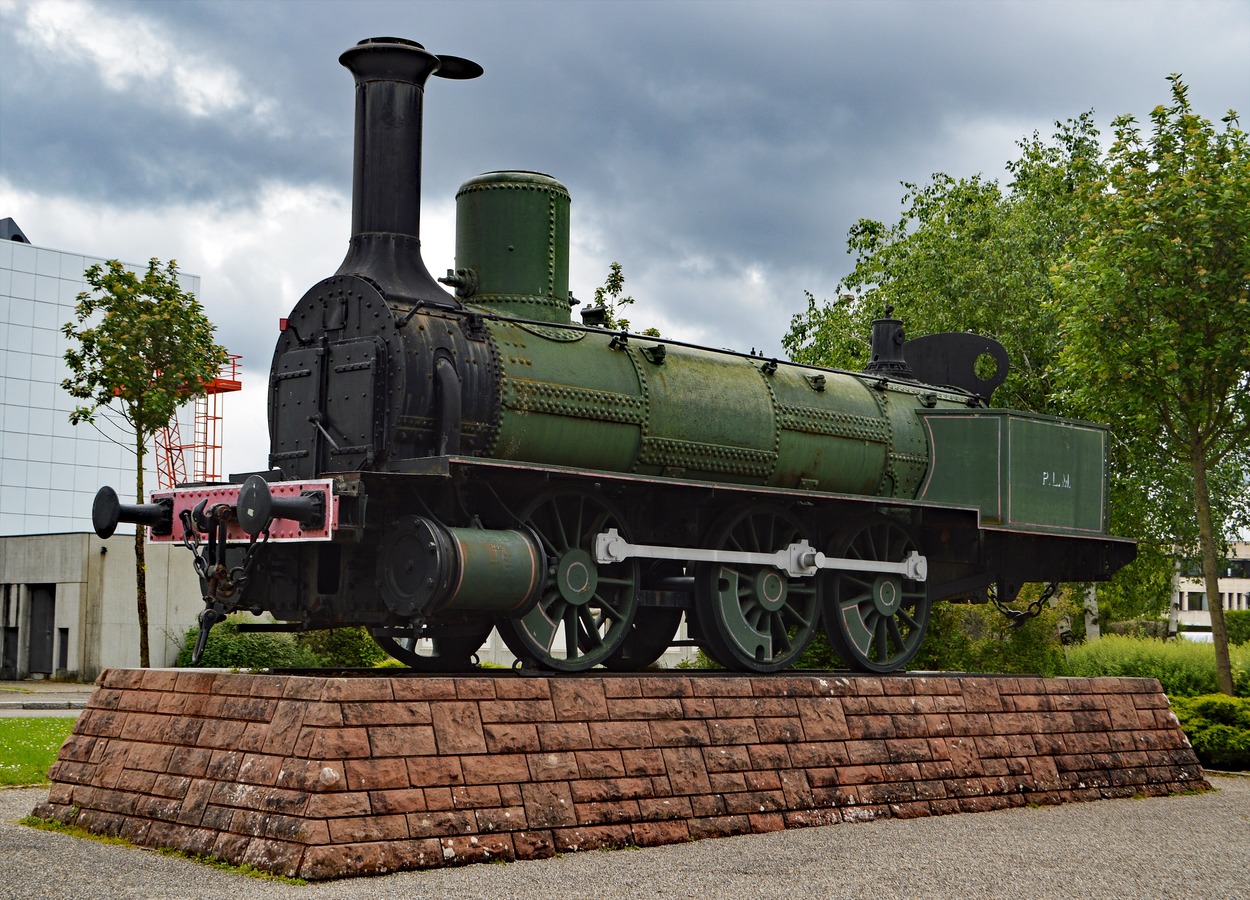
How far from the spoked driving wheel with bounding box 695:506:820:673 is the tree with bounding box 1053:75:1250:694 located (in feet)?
28.1

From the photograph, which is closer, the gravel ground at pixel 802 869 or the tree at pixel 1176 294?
the gravel ground at pixel 802 869

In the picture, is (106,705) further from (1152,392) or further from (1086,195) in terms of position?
(1086,195)

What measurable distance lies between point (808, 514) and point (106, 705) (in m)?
6.44

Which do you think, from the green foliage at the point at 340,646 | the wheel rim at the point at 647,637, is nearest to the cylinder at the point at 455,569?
the wheel rim at the point at 647,637

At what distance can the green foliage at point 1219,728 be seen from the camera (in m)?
18.4

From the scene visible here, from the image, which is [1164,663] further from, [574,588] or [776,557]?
[574,588]

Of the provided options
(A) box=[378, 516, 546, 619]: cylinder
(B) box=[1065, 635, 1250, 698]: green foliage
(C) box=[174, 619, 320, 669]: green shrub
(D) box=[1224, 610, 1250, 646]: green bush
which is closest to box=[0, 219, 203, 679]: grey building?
(C) box=[174, 619, 320, 669]: green shrub

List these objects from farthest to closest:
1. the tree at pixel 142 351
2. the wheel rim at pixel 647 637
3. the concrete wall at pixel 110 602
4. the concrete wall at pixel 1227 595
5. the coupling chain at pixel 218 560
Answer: the concrete wall at pixel 1227 595 → the concrete wall at pixel 110 602 → the tree at pixel 142 351 → the wheel rim at pixel 647 637 → the coupling chain at pixel 218 560

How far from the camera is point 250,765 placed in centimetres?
942

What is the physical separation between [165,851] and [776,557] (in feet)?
19.0

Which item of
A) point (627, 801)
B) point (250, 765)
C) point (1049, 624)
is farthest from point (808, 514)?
point (1049, 624)

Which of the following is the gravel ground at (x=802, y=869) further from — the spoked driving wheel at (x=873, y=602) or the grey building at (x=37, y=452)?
the grey building at (x=37, y=452)

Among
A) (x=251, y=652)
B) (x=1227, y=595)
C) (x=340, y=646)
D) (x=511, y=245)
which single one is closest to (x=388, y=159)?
(x=511, y=245)

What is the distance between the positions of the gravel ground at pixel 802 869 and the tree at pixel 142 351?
13.7 meters
